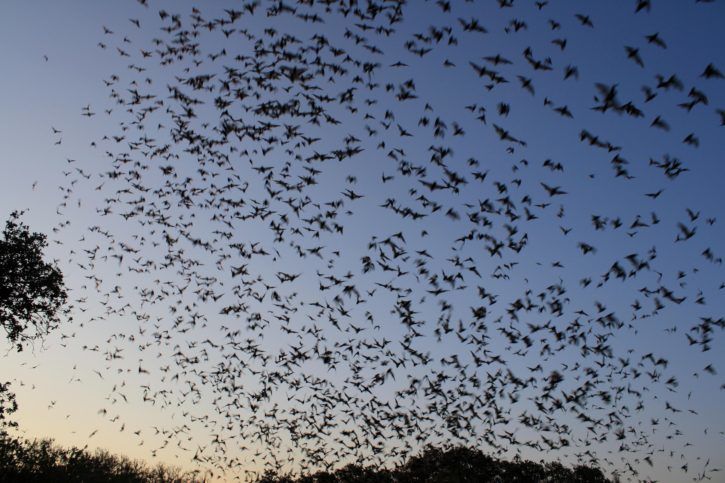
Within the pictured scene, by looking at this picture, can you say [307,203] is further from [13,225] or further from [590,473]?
[590,473]

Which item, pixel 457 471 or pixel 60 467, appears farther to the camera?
pixel 457 471

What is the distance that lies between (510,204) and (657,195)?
4691mm

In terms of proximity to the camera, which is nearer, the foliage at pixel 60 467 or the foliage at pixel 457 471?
the foliage at pixel 60 467

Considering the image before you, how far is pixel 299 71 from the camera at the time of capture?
15.5 meters

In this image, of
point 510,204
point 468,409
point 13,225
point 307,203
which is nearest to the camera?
point 510,204

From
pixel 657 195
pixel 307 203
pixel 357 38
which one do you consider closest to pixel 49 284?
pixel 307 203

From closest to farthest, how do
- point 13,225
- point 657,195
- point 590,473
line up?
point 657,195
point 13,225
point 590,473

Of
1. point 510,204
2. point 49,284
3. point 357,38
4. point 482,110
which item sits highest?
point 357,38

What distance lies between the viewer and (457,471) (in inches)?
2159

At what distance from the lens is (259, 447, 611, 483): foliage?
55.5m

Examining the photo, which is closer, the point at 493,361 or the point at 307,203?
the point at 307,203

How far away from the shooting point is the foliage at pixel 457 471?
55.5 metres

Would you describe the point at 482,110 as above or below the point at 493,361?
above

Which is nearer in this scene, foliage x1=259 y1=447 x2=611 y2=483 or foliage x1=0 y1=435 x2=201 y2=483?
foliage x1=0 y1=435 x2=201 y2=483
